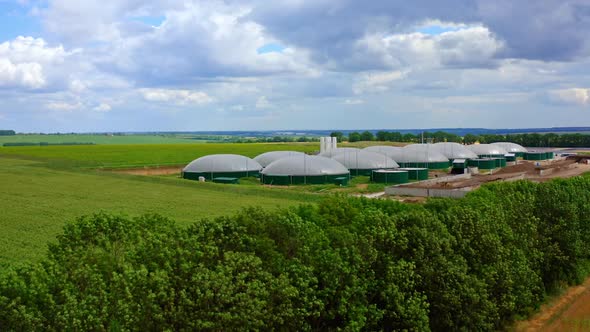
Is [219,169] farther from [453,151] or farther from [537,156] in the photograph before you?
[537,156]

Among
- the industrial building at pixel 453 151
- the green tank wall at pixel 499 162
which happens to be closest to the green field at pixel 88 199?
the industrial building at pixel 453 151

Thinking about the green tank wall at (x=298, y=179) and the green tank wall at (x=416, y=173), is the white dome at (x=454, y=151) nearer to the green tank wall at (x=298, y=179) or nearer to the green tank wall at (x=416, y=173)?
the green tank wall at (x=416, y=173)

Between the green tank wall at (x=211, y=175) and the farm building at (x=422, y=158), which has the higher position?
the farm building at (x=422, y=158)

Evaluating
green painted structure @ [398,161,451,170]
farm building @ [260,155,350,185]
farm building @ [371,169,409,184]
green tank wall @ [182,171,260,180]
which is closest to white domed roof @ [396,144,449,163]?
green painted structure @ [398,161,451,170]

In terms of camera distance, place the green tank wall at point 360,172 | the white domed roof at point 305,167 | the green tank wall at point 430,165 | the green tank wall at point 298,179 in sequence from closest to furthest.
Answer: the green tank wall at point 298,179 → the white domed roof at point 305,167 → the green tank wall at point 360,172 → the green tank wall at point 430,165

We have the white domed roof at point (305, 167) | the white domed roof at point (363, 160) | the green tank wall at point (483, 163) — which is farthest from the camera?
the green tank wall at point (483, 163)

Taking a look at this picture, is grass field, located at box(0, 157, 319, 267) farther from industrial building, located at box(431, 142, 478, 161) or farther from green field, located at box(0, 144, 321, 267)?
industrial building, located at box(431, 142, 478, 161)
